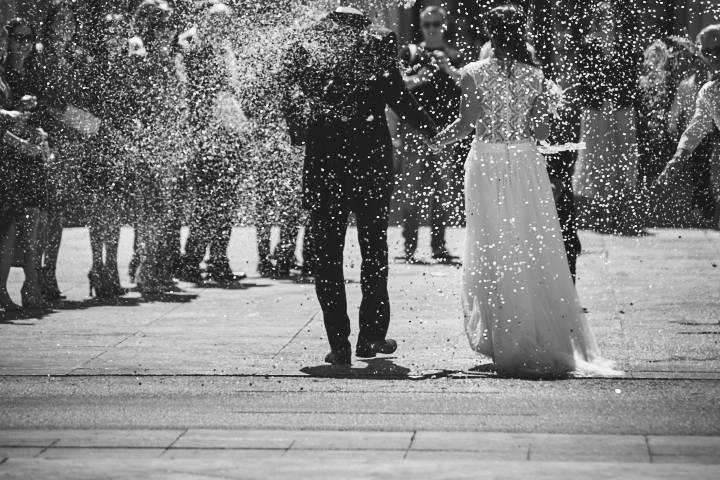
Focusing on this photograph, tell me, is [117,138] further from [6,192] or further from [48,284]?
[48,284]

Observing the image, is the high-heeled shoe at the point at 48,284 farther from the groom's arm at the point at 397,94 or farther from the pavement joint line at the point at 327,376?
the groom's arm at the point at 397,94

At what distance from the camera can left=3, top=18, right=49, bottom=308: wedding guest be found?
11.0m

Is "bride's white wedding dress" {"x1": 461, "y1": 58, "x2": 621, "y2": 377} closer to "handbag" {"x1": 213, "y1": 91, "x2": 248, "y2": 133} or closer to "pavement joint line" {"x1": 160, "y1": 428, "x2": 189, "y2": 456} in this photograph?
"pavement joint line" {"x1": 160, "y1": 428, "x2": 189, "y2": 456}

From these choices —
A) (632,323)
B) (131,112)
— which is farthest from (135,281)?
(632,323)

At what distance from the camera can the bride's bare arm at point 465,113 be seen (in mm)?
8586

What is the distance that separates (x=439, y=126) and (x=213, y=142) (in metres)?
2.12

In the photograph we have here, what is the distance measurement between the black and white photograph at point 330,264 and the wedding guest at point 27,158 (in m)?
0.02

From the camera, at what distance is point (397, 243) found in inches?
591

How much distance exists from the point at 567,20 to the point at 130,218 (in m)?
6.30

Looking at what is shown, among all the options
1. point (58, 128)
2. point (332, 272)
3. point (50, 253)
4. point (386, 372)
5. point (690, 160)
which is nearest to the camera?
point (386, 372)

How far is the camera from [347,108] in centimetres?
855

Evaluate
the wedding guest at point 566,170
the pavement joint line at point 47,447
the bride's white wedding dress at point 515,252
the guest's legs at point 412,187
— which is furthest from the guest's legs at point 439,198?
the pavement joint line at point 47,447

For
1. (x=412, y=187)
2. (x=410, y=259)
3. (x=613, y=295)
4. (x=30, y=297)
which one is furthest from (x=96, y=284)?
(x=613, y=295)

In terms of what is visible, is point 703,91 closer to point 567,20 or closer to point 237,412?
point 237,412
